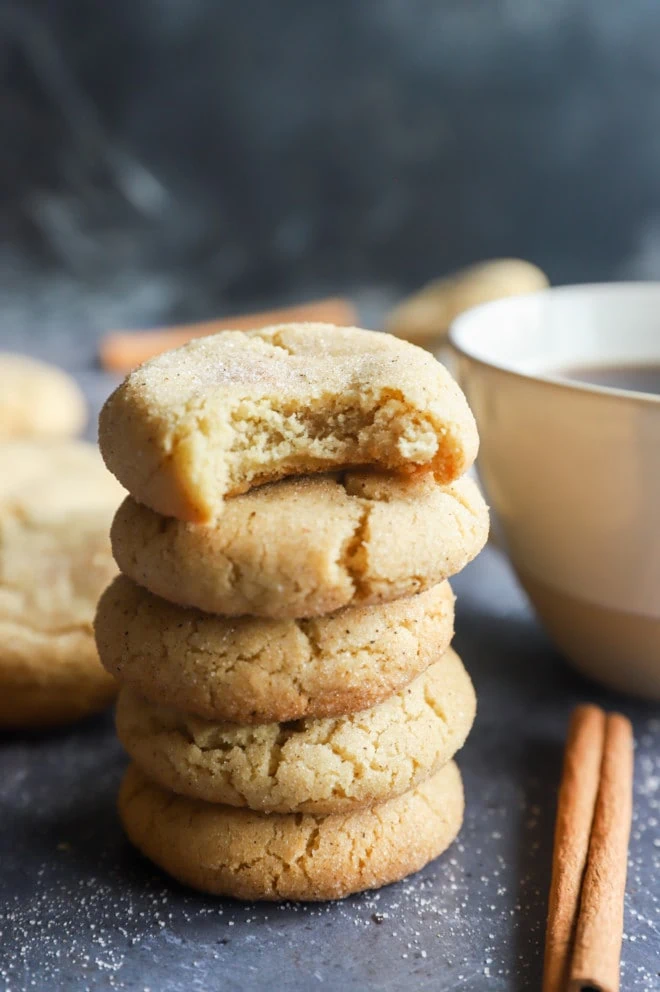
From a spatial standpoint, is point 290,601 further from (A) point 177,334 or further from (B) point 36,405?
(A) point 177,334

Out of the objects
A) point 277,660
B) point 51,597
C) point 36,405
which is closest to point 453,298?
point 36,405

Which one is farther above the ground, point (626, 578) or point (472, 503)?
point (472, 503)

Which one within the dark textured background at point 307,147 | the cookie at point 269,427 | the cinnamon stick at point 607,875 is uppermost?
the dark textured background at point 307,147

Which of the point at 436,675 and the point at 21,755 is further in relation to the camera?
the point at 21,755

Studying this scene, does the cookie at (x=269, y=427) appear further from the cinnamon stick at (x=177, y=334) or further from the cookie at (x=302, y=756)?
the cinnamon stick at (x=177, y=334)

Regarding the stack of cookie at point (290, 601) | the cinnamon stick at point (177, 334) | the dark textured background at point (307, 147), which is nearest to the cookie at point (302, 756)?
the stack of cookie at point (290, 601)

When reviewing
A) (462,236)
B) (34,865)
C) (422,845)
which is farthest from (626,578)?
(462,236)

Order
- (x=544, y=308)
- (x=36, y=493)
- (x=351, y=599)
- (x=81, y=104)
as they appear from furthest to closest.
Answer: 1. (x=81, y=104)
2. (x=544, y=308)
3. (x=36, y=493)
4. (x=351, y=599)

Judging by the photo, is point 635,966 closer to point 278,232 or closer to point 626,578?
point 626,578
